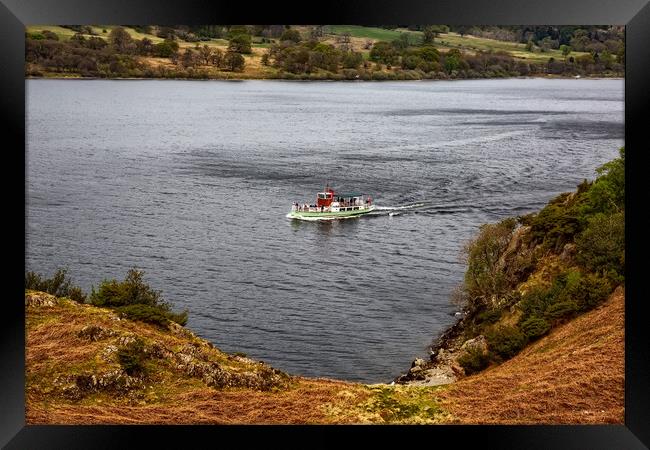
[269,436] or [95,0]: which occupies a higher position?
[95,0]

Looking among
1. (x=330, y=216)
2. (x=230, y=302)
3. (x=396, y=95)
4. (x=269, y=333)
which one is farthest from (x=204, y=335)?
(x=396, y=95)

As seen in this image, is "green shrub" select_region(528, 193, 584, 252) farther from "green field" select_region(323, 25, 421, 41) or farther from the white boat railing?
"green field" select_region(323, 25, 421, 41)

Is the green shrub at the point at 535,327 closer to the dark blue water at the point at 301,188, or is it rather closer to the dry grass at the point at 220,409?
Answer: the dry grass at the point at 220,409

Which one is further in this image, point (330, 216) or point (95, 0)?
point (330, 216)

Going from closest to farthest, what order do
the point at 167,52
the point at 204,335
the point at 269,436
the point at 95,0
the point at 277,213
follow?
the point at 95,0, the point at 269,436, the point at 204,335, the point at 277,213, the point at 167,52

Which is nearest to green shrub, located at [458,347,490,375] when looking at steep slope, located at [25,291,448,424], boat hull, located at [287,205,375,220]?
steep slope, located at [25,291,448,424]

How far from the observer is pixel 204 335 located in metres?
25.2

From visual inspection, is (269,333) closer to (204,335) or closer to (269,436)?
(204,335)

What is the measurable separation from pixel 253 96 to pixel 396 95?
10.6m

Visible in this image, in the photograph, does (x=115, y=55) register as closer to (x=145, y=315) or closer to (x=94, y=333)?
(x=145, y=315)

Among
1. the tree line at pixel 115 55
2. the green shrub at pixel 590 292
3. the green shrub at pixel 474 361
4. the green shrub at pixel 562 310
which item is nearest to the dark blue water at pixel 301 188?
the tree line at pixel 115 55

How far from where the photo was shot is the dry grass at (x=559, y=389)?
10.0 metres

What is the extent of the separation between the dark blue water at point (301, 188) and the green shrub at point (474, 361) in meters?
5.22

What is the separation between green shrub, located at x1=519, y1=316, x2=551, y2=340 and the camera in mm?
15570
